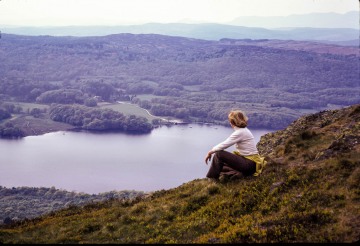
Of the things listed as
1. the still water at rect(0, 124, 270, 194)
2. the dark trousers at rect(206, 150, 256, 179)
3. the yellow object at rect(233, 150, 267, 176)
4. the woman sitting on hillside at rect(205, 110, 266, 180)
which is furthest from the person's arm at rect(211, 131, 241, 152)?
the still water at rect(0, 124, 270, 194)

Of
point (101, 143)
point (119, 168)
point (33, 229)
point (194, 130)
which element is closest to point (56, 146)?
point (101, 143)

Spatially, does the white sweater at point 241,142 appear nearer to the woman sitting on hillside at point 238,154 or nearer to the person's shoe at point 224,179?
the woman sitting on hillside at point 238,154

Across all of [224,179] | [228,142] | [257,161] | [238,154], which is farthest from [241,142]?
[224,179]

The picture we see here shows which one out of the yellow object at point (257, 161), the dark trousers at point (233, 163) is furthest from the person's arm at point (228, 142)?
the yellow object at point (257, 161)

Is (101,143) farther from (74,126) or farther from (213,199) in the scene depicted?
(213,199)

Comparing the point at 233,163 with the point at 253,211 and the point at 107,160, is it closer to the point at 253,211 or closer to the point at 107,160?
the point at 253,211
